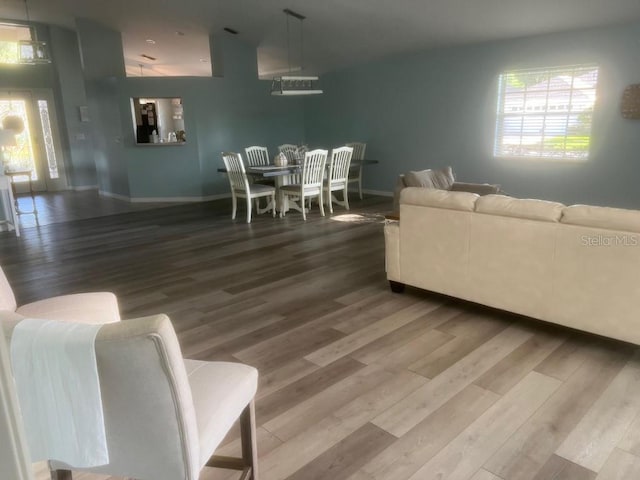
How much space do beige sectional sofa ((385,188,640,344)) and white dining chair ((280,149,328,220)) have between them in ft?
9.49

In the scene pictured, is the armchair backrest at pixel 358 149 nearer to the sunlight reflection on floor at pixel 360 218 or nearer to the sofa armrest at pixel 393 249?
the sunlight reflection on floor at pixel 360 218

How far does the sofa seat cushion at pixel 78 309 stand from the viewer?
2129 mm

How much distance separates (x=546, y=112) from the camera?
249 inches

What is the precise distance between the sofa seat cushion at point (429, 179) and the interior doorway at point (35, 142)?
8130mm

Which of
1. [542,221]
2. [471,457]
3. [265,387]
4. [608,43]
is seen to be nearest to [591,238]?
[542,221]

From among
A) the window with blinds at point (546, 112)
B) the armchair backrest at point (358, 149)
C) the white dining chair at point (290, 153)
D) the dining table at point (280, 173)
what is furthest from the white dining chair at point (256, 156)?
the window with blinds at point (546, 112)

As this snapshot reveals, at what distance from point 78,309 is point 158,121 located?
7.04 m

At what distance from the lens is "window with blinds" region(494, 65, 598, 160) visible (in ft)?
19.5

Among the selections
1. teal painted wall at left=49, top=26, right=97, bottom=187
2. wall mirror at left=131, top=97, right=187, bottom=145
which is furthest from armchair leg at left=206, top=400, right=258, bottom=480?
teal painted wall at left=49, top=26, right=97, bottom=187

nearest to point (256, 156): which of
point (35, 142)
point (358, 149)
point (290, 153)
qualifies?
point (290, 153)

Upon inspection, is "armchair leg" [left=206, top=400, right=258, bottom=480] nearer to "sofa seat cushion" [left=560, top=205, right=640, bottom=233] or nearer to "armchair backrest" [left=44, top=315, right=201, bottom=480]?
"armchair backrest" [left=44, top=315, right=201, bottom=480]

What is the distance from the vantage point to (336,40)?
7.43 metres

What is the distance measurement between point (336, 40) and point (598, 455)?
22.9 ft

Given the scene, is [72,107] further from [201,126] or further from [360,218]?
[360,218]
